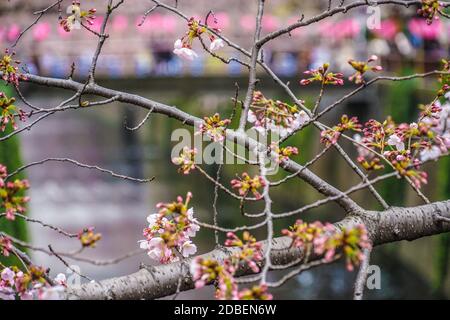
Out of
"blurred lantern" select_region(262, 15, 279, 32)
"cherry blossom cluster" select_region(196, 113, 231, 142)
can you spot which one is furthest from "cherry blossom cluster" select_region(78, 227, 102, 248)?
"blurred lantern" select_region(262, 15, 279, 32)

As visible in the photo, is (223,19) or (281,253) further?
(223,19)

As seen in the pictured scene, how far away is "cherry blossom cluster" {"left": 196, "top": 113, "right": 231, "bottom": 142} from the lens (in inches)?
130

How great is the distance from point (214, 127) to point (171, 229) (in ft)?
1.98

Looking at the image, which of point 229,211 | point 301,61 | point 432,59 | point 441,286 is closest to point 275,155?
point 441,286

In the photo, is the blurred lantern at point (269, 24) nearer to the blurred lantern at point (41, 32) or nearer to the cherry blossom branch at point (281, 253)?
the blurred lantern at point (41, 32)

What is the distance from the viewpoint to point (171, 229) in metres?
2.96

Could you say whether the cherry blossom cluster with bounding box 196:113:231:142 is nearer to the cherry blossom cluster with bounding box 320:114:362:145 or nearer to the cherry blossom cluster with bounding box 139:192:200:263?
the cherry blossom cluster with bounding box 139:192:200:263

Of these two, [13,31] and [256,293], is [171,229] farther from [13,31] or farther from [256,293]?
[13,31]

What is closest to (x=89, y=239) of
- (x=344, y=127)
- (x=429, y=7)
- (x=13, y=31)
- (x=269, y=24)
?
(x=344, y=127)

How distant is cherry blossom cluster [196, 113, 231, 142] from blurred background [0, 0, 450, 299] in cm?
923

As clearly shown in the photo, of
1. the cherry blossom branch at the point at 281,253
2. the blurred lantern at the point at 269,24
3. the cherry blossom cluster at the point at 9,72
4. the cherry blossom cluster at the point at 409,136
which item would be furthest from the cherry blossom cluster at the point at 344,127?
the blurred lantern at the point at 269,24

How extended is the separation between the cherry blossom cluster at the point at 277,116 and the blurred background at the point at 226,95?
891 centimetres

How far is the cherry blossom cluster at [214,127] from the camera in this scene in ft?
10.8
